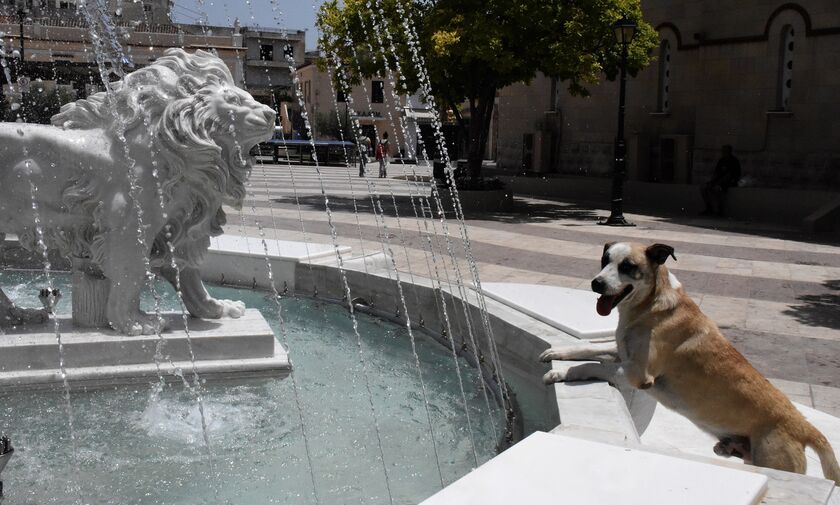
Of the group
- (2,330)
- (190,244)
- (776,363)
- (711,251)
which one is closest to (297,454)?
(190,244)

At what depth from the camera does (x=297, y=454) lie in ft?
14.1

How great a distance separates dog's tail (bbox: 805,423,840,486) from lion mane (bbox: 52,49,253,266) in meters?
3.78

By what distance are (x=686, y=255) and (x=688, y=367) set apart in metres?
8.61

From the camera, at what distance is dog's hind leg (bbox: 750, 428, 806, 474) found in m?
3.44

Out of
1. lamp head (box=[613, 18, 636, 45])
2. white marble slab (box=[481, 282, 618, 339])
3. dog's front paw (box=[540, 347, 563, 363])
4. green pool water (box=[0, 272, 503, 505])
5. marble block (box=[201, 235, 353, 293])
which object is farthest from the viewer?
lamp head (box=[613, 18, 636, 45])

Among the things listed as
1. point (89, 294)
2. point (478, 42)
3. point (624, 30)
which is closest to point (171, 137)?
point (89, 294)

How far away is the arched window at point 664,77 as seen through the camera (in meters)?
24.0

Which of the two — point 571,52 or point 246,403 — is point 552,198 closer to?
point 571,52

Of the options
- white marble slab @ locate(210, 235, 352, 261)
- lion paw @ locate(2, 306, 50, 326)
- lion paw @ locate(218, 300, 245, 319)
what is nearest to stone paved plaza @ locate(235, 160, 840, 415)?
white marble slab @ locate(210, 235, 352, 261)

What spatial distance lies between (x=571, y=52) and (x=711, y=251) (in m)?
5.95

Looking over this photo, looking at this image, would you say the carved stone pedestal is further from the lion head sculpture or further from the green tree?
the green tree

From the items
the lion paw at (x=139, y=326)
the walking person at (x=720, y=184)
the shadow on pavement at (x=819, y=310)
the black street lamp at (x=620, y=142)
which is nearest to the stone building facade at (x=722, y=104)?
the walking person at (x=720, y=184)

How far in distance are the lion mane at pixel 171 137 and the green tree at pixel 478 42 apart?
1115cm

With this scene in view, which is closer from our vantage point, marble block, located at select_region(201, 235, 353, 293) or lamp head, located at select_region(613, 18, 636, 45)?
marble block, located at select_region(201, 235, 353, 293)
